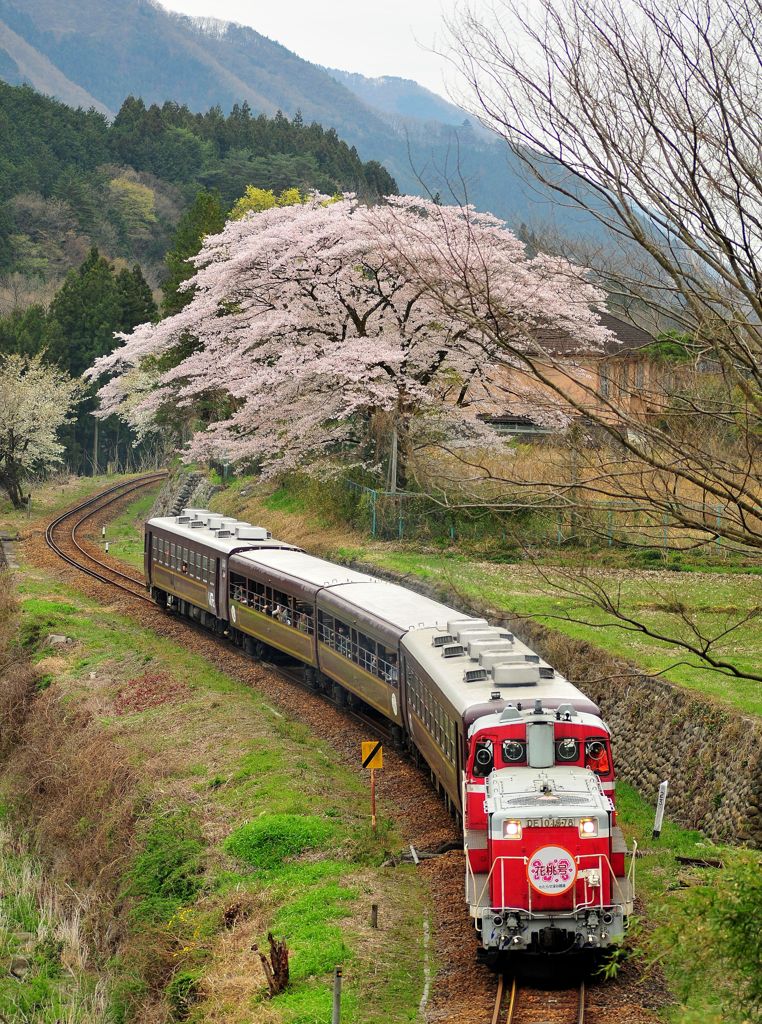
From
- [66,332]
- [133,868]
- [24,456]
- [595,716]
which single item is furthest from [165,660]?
[66,332]

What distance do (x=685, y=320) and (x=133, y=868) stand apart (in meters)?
11.5

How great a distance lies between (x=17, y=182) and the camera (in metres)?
79.9

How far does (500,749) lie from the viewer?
11.8m

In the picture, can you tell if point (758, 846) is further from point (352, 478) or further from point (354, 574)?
point (352, 478)

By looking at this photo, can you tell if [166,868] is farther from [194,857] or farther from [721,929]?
[721,929]

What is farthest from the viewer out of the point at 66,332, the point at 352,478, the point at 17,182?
the point at 17,182

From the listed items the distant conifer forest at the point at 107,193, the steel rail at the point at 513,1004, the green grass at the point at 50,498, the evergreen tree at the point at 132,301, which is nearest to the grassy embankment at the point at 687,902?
the steel rail at the point at 513,1004

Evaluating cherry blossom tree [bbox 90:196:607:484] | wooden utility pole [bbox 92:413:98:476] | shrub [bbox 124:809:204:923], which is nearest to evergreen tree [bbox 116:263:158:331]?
wooden utility pole [bbox 92:413:98:476]

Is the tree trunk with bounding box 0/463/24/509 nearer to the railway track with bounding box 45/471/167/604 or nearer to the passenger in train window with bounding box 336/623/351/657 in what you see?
the railway track with bounding box 45/471/167/604

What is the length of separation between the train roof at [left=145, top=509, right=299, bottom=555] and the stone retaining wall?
9.12 m

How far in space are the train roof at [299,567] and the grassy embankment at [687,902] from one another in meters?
2.74

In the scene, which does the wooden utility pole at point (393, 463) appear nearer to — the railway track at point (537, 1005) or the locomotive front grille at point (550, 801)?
the locomotive front grille at point (550, 801)

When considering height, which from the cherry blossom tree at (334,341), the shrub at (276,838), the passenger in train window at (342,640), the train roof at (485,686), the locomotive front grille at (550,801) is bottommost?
the shrub at (276,838)

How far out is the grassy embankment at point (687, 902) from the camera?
729cm
